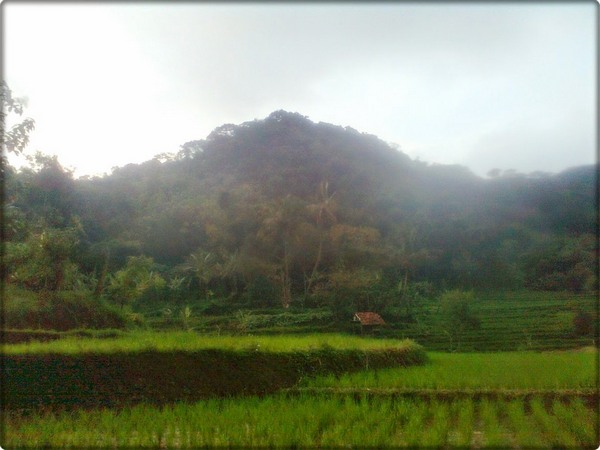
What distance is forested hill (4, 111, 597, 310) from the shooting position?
441 inches

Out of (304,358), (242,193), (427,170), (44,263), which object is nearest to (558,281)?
(427,170)

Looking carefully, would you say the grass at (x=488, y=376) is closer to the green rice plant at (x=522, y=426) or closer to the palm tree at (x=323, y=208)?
the green rice plant at (x=522, y=426)

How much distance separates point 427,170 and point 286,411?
6.09 metres

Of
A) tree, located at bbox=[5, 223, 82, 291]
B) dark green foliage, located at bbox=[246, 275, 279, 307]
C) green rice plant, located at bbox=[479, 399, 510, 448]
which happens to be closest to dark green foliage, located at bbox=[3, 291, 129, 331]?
tree, located at bbox=[5, 223, 82, 291]

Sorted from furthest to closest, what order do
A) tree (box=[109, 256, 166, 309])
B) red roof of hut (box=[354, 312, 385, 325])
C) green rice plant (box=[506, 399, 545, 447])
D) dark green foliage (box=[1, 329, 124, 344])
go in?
red roof of hut (box=[354, 312, 385, 325]) → tree (box=[109, 256, 166, 309]) → dark green foliage (box=[1, 329, 124, 344]) → green rice plant (box=[506, 399, 545, 447])

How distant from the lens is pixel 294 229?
11.9 metres

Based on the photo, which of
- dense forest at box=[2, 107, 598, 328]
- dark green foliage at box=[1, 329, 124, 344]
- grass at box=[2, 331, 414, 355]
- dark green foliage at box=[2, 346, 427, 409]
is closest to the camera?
dark green foliage at box=[2, 346, 427, 409]

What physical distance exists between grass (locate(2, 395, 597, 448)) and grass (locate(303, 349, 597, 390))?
59 centimetres

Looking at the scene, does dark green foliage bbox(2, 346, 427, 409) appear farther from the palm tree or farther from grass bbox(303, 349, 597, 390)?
the palm tree

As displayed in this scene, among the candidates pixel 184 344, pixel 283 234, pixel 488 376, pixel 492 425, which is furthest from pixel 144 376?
pixel 488 376

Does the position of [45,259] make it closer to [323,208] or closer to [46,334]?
[46,334]

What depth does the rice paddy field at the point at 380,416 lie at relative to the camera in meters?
5.79

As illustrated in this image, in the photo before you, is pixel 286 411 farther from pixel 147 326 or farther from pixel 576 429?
pixel 147 326

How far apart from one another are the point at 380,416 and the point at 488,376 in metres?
2.99
